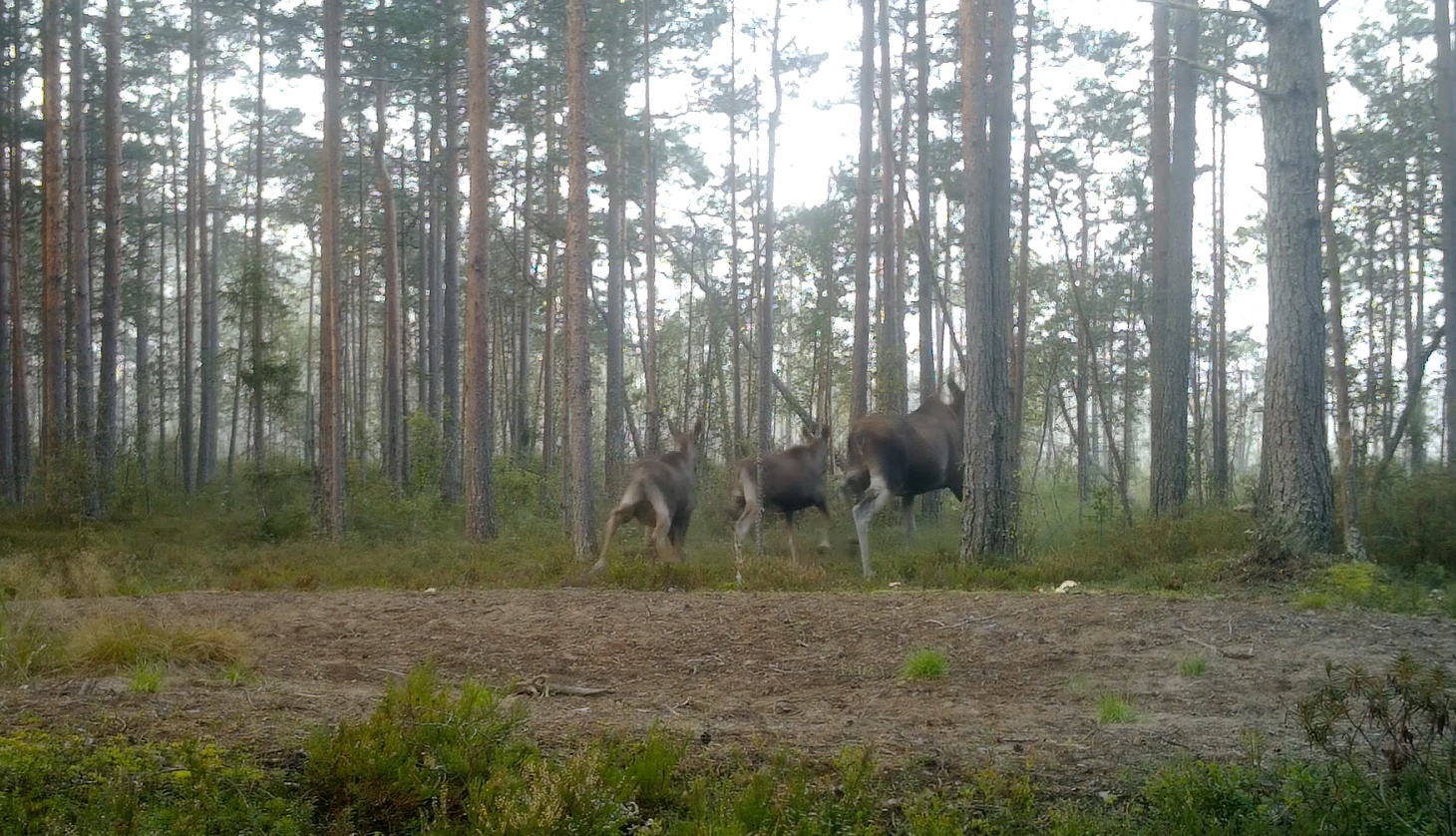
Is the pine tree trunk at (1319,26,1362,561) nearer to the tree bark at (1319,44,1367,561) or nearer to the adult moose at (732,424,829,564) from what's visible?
the tree bark at (1319,44,1367,561)

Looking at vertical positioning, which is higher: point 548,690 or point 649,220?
point 649,220

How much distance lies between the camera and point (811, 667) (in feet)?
26.0

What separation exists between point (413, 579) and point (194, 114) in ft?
80.8

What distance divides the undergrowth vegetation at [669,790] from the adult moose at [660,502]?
27.8 ft

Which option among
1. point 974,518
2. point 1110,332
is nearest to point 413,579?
point 974,518

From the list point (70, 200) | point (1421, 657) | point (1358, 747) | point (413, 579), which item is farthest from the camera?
point (70, 200)

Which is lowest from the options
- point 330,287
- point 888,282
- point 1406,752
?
point 1406,752

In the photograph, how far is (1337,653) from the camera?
7.24 metres

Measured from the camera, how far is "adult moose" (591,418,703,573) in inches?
550

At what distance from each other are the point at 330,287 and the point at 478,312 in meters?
3.46

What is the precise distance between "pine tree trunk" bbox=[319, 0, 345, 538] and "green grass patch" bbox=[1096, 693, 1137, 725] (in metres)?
15.9

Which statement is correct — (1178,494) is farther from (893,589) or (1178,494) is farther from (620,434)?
(620,434)

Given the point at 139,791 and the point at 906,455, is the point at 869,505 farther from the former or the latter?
the point at 139,791

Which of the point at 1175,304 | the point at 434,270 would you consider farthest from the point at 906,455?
the point at 434,270
